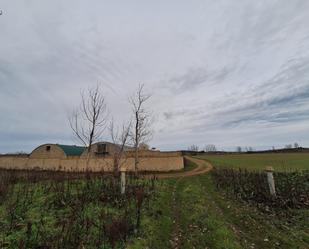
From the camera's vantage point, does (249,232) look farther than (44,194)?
No

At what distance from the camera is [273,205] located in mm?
9266

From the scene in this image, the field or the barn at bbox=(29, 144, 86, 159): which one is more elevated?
the barn at bbox=(29, 144, 86, 159)

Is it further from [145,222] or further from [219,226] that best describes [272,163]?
[145,222]

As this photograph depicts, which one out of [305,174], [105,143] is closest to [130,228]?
[305,174]

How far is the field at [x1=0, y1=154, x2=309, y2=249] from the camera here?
5848mm

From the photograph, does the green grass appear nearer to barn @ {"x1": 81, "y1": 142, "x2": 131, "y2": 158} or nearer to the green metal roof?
barn @ {"x1": 81, "y1": 142, "x2": 131, "y2": 158}

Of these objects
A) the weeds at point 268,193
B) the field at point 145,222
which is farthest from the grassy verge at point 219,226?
the weeds at point 268,193

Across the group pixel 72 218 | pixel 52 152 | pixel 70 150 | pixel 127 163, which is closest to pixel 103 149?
pixel 70 150

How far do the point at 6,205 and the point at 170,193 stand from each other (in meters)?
7.44

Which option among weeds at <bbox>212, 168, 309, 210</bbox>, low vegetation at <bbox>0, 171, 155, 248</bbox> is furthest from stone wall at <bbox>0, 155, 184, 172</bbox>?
low vegetation at <bbox>0, 171, 155, 248</bbox>

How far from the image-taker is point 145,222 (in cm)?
712

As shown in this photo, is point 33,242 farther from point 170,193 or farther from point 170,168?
point 170,168

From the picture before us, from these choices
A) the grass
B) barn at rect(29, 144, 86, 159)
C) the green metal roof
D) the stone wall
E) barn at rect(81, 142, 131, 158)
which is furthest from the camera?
the green metal roof

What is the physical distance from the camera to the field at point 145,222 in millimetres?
5848
